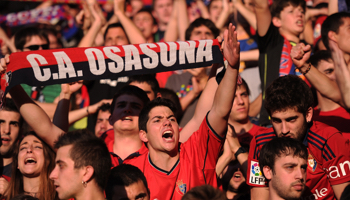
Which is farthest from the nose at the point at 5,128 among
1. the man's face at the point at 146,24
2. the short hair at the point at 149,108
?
the man's face at the point at 146,24

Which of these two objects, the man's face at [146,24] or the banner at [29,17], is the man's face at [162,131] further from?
the banner at [29,17]

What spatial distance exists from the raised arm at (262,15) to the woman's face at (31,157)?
315cm

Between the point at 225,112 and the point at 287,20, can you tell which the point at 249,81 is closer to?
the point at 287,20

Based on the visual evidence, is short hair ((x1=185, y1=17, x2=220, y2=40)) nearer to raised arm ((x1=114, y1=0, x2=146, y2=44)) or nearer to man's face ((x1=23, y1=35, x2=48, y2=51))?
raised arm ((x1=114, y1=0, x2=146, y2=44))

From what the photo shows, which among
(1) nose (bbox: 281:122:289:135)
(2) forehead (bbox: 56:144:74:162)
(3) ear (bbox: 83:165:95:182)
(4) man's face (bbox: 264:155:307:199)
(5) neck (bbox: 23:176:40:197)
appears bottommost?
(5) neck (bbox: 23:176:40:197)

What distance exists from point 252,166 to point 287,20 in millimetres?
2786

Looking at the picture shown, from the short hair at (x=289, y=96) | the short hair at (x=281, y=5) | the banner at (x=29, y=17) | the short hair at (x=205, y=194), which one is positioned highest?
the banner at (x=29, y=17)

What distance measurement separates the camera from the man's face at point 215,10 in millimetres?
8836

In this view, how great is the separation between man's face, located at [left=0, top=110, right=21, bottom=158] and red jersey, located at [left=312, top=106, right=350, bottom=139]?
12.2 ft

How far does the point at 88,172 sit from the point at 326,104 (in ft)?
10.6

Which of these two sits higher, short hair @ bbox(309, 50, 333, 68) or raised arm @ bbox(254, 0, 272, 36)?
raised arm @ bbox(254, 0, 272, 36)

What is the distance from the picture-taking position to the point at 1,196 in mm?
5023

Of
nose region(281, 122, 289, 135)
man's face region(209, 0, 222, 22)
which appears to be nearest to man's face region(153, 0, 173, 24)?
man's face region(209, 0, 222, 22)

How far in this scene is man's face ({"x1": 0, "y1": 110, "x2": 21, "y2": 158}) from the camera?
5.61 meters
